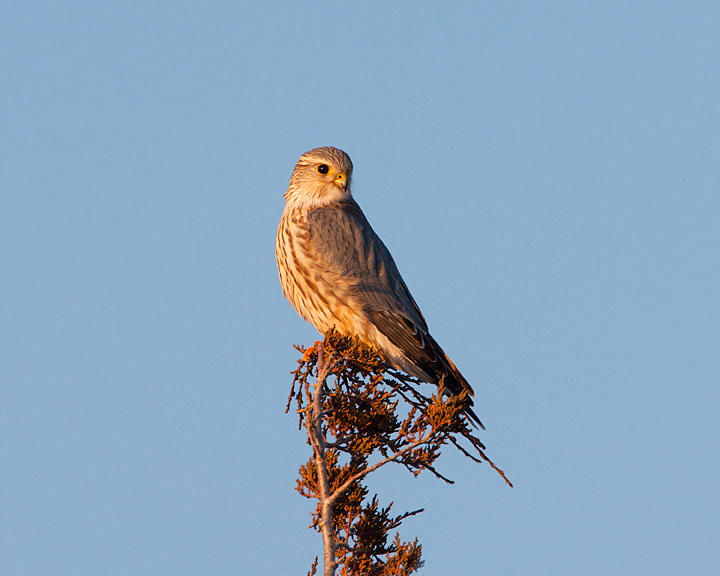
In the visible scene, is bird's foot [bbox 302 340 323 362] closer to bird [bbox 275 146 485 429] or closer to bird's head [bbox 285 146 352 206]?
bird [bbox 275 146 485 429]

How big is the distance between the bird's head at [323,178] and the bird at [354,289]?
0.15 m

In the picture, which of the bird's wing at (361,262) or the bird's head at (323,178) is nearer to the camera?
the bird's wing at (361,262)

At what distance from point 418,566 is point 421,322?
7.85 ft

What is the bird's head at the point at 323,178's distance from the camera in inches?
279

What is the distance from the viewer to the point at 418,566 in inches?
180

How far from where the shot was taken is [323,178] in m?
7.11

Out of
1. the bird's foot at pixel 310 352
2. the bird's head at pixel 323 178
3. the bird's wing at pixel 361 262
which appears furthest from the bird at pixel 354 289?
the bird's foot at pixel 310 352

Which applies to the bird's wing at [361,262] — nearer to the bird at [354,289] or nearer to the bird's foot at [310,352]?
the bird at [354,289]

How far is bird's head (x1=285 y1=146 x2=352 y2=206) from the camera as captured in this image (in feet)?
23.2

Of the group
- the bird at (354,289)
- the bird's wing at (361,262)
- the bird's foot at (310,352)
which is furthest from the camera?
the bird's wing at (361,262)

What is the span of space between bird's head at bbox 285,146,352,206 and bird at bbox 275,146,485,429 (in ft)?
0.50

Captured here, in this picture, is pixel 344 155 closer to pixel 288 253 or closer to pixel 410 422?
pixel 288 253

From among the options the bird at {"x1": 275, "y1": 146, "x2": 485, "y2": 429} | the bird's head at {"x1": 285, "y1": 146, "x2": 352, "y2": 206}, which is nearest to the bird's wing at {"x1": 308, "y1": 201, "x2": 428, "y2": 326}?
the bird at {"x1": 275, "y1": 146, "x2": 485, "y2": 429}

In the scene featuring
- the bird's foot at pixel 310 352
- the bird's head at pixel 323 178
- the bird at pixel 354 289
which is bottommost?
the bird's foot at pixel 310 352
